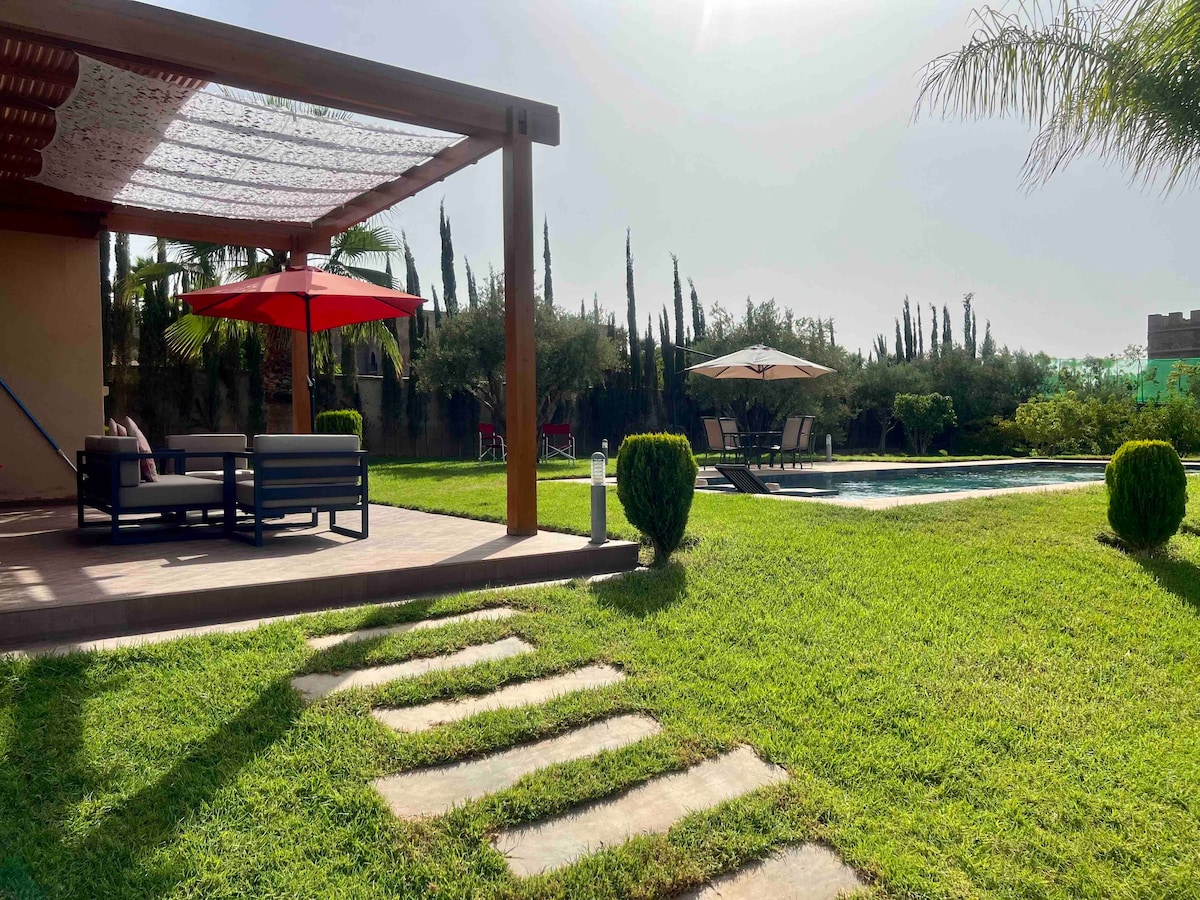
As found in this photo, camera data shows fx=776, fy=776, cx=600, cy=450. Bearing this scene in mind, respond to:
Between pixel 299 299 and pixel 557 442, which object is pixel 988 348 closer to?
pixel 557 442

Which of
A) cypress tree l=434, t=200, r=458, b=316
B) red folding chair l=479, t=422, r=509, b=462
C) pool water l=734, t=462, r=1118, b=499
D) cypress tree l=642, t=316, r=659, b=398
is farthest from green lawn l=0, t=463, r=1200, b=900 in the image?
cypress tree l=434, t=200, r=458, b=316

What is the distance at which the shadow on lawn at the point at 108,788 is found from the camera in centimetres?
197

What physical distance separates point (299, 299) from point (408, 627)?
452 cm

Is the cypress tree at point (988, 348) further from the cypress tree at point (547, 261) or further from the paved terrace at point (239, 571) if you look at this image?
the paved terrace at point (239, 571)


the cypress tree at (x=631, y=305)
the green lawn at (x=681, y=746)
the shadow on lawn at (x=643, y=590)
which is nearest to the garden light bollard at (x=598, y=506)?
the shadow on lawn at (x=643, y=590)

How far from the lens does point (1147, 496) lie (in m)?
5.93

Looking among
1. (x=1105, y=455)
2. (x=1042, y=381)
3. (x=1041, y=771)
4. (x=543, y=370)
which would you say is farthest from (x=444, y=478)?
(x=1042, y=381)

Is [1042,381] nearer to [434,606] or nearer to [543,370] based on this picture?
[543,370]

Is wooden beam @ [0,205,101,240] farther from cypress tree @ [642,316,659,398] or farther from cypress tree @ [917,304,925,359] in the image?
cypress tree @ [917,304,925,359]

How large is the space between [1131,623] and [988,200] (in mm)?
10334

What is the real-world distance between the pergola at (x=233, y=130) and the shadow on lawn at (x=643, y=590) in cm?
112

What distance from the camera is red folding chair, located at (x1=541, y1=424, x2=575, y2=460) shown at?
17.4 meters

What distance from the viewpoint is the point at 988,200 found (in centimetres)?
1281

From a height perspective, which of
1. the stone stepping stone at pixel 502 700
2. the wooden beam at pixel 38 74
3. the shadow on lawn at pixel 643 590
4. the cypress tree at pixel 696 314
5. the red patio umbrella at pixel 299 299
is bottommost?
the stone stepping stone at pixel 502 700
